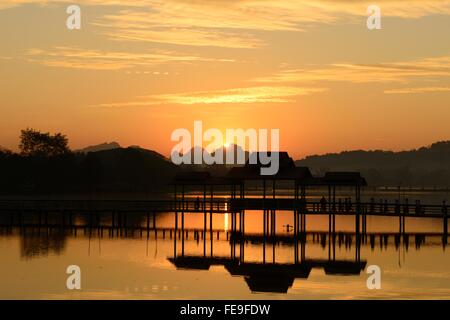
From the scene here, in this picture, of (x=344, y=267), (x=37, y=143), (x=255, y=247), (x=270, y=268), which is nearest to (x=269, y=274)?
(x=270, y=268)

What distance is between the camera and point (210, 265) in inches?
2045

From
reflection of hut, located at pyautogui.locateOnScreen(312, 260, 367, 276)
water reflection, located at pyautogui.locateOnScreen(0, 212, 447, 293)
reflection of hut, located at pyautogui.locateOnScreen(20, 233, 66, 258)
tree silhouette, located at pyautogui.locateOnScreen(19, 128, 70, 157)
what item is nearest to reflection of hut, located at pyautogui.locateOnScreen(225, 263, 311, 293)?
water reflection, located at pyautogui.locateOnScreen(0, 212, 447, 293)

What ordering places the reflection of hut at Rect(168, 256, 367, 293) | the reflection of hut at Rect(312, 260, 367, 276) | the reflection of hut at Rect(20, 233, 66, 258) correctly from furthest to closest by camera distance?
the reflection of hut at Rect(20, 233, 66, 258) → the reflection of hut at Rect(312, 260, 367, 276) → the reflection of hut at Rect(168, 256, 367, 293)

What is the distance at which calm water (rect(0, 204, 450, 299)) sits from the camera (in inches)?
1662

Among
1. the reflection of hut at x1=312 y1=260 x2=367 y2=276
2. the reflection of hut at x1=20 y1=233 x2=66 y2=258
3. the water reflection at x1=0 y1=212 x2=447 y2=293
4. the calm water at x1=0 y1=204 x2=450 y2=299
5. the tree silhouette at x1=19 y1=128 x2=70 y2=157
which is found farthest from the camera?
the tree silhouette at x1=19 y1=128 x2=70 y2=157

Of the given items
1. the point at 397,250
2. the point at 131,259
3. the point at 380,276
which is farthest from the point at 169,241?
the point at 380,276

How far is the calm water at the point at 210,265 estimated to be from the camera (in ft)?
139

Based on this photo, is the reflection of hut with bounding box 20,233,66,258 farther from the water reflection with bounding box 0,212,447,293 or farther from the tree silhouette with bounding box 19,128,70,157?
the tree silhouette with bounding box 19,128,70,157

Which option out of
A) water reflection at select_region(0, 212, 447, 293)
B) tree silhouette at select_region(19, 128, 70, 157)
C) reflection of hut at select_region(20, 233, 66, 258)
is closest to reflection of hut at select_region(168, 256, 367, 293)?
water reflection at select_region(0, 212, 447, 293)

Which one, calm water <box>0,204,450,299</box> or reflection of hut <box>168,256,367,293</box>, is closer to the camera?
calm water <box>0,204,450,299</box>

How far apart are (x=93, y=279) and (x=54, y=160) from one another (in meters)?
120

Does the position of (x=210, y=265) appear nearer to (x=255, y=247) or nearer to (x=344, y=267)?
(x=344, y=267)

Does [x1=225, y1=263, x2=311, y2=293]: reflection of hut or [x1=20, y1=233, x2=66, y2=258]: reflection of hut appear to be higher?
[x1=225, y1=263, x2=311, y2=293]: reflection of hut
